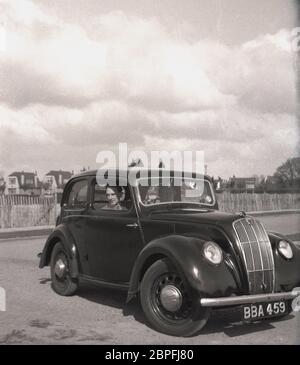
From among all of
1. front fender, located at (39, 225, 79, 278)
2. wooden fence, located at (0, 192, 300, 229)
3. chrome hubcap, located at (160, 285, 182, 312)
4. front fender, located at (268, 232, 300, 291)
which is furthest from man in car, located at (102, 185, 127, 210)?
wooden fence, located at (0, 192, 300, 229)

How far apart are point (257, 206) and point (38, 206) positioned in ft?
71.3

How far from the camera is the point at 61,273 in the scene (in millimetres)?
7352

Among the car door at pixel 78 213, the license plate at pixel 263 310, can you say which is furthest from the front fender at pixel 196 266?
the car door at pixel 78 213

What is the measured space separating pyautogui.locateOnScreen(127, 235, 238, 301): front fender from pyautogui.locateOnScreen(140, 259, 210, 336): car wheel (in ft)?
0.38

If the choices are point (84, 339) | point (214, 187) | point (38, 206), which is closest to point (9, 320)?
point (84, 339)

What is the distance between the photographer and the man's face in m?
6.58

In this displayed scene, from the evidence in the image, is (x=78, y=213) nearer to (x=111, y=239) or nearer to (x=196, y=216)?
(x=111, y=239)

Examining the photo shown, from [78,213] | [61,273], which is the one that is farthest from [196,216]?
[61,273]

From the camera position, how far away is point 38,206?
23.4 metres

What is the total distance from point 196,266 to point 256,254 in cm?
76

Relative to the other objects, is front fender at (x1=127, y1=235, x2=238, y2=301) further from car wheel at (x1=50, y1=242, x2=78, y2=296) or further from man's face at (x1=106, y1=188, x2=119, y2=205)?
car wheel at (x1=50, y1=242, x2=78, y2=296)

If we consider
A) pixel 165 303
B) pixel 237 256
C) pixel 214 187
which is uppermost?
pixel 214 187
